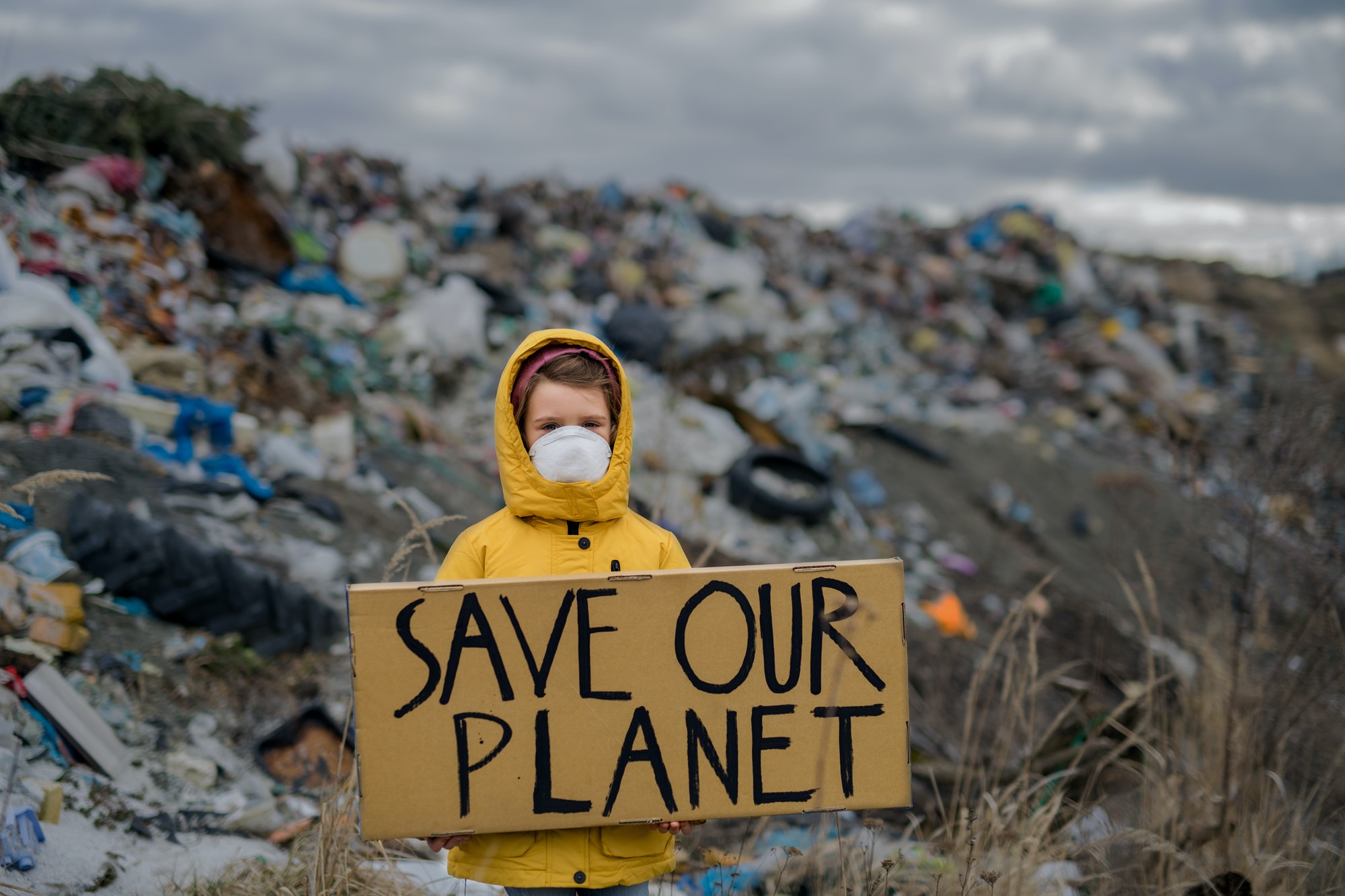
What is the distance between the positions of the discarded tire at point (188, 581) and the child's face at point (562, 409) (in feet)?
6.42

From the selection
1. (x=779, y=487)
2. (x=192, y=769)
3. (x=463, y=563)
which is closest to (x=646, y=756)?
(x=463, y=563)

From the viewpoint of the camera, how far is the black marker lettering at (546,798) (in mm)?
1348

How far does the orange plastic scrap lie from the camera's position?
4.88 metres

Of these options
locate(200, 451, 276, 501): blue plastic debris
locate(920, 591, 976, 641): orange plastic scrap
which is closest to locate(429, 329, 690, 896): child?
locate(200, 451, 276, 501): blue plastic debris

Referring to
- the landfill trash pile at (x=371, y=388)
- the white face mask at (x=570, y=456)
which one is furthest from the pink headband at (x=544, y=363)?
the landfill trash pile at (x=371, y=388)

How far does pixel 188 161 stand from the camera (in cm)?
659

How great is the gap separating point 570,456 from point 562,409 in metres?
0.10

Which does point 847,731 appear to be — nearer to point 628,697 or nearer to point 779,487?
point 628,697

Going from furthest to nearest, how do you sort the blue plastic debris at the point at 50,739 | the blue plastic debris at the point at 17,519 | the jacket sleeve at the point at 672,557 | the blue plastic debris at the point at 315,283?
the blue plastic debris at the point at 315,283 → the blue plastic debris at the point at 17,519 → the blue plastic debris at the point at 50,739 → the jacket sleeve at the point at 672,557

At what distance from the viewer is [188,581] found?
287 cm

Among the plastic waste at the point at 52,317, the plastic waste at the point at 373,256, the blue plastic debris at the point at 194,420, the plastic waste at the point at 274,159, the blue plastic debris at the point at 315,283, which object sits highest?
the plastic waste at the point at 274,159

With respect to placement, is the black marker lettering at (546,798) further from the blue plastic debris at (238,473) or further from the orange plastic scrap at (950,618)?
the orange plastic scrap at (950,618)

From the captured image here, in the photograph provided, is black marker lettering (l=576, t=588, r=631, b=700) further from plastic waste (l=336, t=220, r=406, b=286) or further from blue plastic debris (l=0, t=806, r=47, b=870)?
plastic waste (l=336, t=220, r=406, b=286)

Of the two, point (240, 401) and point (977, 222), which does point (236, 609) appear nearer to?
point (240, 401)
